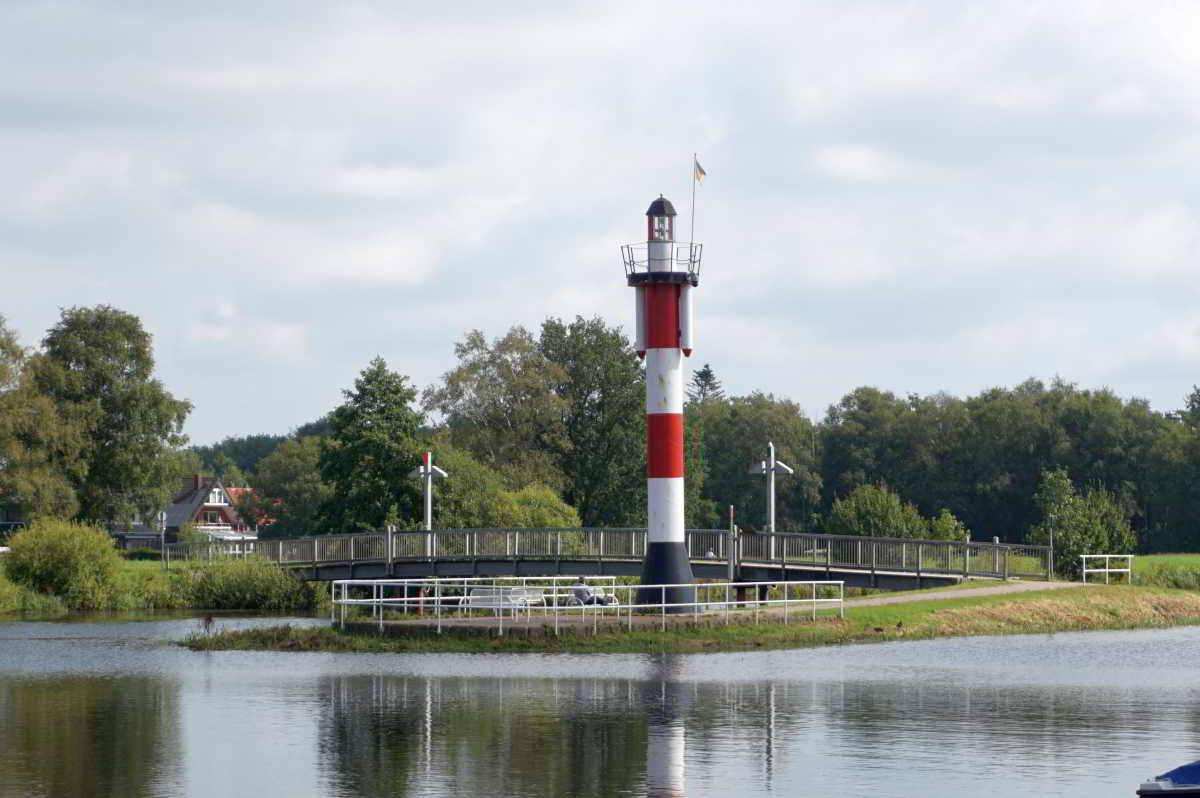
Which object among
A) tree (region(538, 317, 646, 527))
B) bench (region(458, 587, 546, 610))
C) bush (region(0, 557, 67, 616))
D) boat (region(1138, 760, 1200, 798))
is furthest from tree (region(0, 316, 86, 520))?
boat (region(1138, 760, 1200, 798))

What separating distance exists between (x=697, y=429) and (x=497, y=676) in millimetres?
96735

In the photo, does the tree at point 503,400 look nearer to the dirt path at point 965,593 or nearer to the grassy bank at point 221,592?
the grassy bank at point 221,592

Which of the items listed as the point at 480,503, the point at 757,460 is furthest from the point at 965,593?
the point at 757,460

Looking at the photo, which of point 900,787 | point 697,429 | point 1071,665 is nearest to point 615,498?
point 697,429

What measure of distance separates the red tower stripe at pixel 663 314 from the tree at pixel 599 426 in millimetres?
58536

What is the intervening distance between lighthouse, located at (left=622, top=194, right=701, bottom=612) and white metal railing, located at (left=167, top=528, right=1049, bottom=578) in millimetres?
9966

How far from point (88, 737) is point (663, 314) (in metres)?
27.2

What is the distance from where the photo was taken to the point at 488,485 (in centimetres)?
9012

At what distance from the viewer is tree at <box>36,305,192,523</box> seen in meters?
101

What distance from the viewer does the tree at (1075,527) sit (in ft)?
234

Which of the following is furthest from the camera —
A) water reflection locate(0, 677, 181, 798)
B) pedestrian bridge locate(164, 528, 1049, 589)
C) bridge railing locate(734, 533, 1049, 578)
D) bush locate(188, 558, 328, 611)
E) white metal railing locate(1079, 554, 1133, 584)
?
bush locate(188, 558, 328, 611)

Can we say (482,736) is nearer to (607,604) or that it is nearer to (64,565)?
(607,604)

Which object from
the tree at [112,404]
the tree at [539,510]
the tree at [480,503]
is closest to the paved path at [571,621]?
the tree at [480,503]

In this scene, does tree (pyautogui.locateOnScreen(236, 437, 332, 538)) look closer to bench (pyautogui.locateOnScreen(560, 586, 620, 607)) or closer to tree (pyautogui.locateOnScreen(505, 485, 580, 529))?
tree (pyautogui.locateOnScreen(505, 485, 580, 529))
